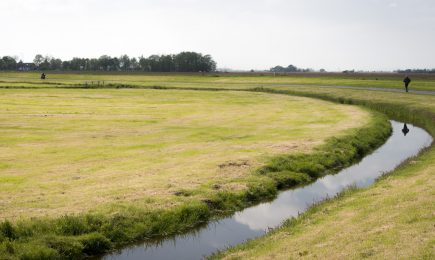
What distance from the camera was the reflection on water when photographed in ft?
63.1

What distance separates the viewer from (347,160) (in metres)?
36.5

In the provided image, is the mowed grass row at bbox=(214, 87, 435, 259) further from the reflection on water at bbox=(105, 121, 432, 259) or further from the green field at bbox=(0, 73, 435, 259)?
the reflection on water at bbox=(105, 121, 432, 259)

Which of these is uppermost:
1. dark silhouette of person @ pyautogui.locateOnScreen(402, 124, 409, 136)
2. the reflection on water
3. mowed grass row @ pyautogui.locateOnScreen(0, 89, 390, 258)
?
mowed grass row @ pyautogui.locateOnScreen(0, 89, 390, 258)

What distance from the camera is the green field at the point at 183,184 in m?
17.3

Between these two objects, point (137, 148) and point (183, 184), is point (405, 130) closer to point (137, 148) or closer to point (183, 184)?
point (137, 148)

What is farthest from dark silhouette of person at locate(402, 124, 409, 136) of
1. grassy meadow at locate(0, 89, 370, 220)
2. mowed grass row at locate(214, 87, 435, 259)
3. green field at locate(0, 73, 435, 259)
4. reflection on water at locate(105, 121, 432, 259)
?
mowed grass row at locate(214, 87, 435, 259)

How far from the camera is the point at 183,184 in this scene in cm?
2591

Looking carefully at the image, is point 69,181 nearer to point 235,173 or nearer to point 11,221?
point 11,221

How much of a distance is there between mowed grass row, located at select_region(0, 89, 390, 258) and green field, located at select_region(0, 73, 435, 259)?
2.8 inches

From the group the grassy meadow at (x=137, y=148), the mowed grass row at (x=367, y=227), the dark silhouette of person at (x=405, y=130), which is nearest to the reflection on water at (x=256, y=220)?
the mowed grass row at (x=367, y=227)

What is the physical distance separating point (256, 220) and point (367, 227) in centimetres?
685

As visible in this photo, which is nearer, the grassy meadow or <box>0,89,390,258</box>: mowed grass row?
<box>0,89,390,258</box>: mowed grass row

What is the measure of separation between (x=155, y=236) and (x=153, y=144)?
18.9 meters

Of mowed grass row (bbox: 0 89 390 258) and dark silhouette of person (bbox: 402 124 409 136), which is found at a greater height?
mowed grass row (bbox: 0 89 390 258)
